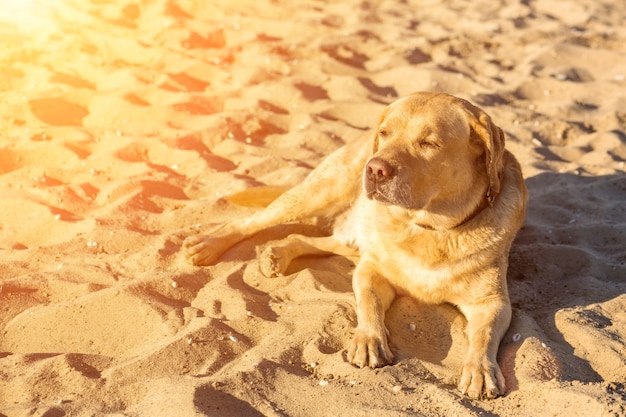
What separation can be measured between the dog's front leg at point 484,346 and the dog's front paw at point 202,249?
4.83 feet

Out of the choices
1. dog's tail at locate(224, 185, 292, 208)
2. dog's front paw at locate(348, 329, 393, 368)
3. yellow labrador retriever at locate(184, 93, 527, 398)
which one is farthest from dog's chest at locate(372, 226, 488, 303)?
dog's tail at locate(224, 185, 292, 208)

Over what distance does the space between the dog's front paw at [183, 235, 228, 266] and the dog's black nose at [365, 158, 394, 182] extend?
1.28 meters

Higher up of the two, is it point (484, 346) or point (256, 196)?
point (484, 346)

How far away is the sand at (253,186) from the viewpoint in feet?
10.2

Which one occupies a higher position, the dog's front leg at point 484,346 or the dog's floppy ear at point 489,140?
the dog's floppy ear at point 489,140

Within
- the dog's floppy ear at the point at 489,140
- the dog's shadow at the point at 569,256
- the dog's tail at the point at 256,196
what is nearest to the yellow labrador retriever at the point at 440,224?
the dog's floppy ear at the point at 489,140

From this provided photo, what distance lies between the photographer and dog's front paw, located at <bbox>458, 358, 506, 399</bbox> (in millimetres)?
3068

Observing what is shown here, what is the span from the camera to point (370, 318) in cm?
350

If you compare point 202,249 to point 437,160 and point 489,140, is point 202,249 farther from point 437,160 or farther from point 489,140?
point 489,140

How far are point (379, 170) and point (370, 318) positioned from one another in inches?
28.3

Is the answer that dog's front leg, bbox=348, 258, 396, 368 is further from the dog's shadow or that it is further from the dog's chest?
the dog's shadow

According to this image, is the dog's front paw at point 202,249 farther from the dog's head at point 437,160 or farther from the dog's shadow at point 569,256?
the dog's shadow at point 569,256

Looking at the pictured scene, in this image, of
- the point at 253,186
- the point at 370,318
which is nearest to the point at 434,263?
the point at 370,318

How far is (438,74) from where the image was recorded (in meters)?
7.32
